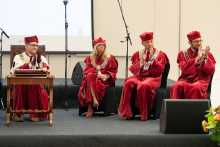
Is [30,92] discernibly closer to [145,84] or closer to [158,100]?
[145,84]

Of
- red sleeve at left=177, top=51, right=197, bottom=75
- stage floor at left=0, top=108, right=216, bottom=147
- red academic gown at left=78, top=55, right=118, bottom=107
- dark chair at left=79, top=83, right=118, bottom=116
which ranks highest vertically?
red sleeve at left=177, top=51, right=197, bottom=75

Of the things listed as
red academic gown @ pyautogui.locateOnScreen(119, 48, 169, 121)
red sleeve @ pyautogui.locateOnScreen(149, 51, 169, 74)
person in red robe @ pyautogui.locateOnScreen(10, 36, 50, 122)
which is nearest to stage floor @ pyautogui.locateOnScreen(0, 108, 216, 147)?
person in red robe @ pyautogui.locateOnScreen(10, 36, 50, 122)

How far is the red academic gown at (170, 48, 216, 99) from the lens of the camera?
12.4ft

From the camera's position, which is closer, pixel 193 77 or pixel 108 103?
pixel 193 77

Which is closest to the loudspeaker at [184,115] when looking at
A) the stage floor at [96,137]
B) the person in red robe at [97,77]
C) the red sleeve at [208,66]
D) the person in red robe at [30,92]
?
the stage floor at [96,137]

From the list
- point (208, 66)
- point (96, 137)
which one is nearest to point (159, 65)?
point (208, 66)

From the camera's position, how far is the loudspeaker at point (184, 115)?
121 inches

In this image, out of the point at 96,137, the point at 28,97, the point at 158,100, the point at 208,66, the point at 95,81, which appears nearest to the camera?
the point at 96,137

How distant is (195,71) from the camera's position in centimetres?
400

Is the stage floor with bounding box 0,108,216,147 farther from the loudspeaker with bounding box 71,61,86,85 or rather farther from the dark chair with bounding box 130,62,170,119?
the loudspeaker with bounding box 71,61,86,85

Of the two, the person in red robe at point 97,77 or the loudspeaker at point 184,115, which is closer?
the loudspeaker at point 184,115

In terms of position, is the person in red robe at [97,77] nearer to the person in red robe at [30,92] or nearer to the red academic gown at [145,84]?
the red academic gown at [145,84]

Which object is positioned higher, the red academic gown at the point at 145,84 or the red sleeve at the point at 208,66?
the red sleeve at the point at 208,66

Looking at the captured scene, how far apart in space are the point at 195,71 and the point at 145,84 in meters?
0.70
